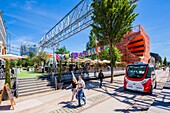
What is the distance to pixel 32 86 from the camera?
9258mm

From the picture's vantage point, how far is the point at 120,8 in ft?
37.3

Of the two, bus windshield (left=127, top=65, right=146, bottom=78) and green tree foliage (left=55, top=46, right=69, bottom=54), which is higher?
green tree foliage (left=55, top=46, right=69, bottom=54)

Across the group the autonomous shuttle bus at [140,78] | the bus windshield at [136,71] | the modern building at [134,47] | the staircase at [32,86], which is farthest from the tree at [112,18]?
the modern building at [134,47]

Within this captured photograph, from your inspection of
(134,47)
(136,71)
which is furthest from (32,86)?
(134,47)

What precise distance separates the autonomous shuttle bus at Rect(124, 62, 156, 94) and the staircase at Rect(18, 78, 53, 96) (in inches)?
246

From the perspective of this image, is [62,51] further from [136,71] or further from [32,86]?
[136,71]

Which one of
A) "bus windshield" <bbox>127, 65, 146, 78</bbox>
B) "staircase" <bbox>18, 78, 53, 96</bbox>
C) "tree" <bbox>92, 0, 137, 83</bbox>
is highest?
"tree" <bbox>92, 0, 137, 83</bbox>

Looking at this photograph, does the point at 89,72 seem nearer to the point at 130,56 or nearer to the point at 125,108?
the point at 125,108

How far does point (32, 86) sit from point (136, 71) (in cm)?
810

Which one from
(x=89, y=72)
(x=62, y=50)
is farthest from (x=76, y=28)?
(x=62, y=50)

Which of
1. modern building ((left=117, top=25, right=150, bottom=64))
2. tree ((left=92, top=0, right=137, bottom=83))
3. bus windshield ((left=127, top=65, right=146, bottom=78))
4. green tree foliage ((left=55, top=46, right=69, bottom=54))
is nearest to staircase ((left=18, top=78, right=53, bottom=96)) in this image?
bus windshield ((left=127, top=65, right=146, bottom=78))

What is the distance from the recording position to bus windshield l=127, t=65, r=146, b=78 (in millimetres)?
8477

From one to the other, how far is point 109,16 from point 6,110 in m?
10.6

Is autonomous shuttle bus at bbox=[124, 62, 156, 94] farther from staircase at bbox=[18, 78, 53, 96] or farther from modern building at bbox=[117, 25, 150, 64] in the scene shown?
modern building at bbox=[117, 25, 150, 64]
